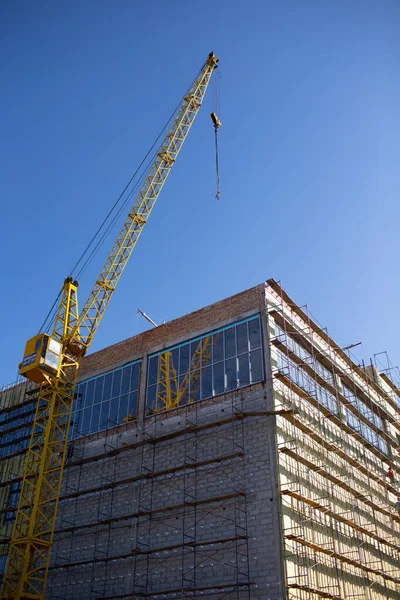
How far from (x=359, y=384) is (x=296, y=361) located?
9048 millimetres

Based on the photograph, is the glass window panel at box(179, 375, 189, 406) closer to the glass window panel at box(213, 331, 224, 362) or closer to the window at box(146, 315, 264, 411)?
the window at box(146, 315, 264, 411)

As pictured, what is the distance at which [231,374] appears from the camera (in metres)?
31.5

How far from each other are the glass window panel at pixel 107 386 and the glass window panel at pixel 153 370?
11.2ft

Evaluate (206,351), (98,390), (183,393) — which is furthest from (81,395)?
(206,351)

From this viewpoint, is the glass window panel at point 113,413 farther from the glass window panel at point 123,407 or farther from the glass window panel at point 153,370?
the glass window panel at point 153,370

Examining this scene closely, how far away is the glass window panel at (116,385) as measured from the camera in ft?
121

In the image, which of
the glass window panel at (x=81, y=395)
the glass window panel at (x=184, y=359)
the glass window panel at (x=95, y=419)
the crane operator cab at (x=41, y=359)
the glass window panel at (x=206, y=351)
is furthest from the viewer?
the glass window panel at (x=81, y=395)

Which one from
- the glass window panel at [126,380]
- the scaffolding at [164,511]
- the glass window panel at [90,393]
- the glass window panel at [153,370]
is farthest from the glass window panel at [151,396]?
the glass window panel at [90,393]

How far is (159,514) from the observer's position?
98.7 ft

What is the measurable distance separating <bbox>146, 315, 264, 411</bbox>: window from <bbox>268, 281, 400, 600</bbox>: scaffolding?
123 centimetres

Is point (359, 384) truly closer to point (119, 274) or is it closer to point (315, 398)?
point (315, 398)

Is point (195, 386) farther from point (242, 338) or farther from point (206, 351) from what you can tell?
point (242, 338)

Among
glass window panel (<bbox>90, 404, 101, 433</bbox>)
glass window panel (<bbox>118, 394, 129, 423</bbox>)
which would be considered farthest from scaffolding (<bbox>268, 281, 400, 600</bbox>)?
glass window panel (<bbox>90, 404, 101, 433</bbox>)

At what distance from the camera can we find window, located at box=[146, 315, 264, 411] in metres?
31.3
